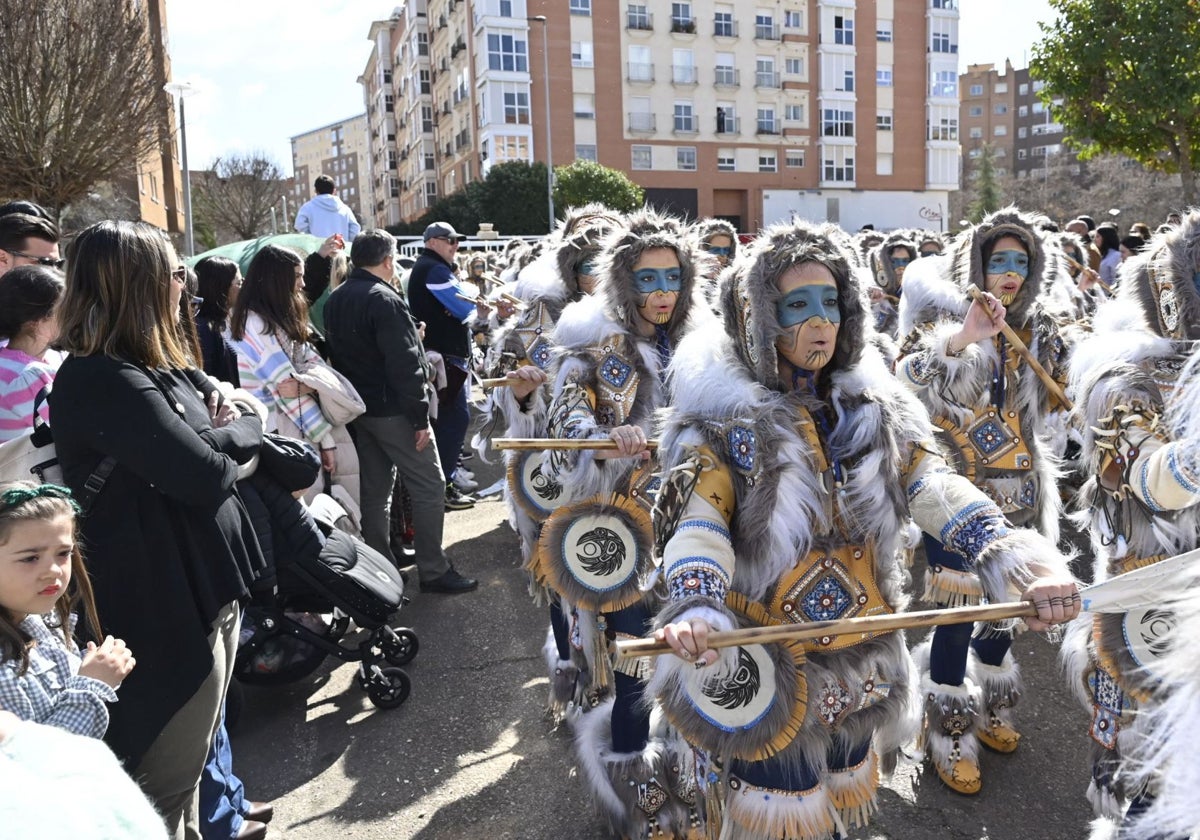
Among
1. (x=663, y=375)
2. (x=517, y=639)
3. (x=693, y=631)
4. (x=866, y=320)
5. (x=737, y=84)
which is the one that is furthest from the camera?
(x=737, y=84)

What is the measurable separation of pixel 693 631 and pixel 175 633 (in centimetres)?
143

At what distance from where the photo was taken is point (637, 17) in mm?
43250

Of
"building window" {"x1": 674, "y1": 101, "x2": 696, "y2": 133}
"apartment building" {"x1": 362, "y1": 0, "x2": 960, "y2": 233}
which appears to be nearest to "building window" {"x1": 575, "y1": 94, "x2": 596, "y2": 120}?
"apartment building" {"x1": 362, "y1": 0, "x2": 960, "y2": 233}

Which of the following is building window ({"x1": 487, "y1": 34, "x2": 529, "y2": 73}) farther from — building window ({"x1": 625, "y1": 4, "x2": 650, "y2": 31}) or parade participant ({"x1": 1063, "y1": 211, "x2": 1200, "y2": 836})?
parade participant ({"x1": 1063, "y1": 211, "x2": 1200, "y2": 836})

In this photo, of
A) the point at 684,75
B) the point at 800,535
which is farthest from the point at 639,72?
the point at 800,535

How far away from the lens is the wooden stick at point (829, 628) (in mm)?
1953

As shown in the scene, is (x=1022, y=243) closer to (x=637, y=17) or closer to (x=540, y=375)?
→ (x=540, y=375)

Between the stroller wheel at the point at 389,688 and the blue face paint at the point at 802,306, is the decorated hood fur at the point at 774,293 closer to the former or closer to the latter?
the blue face paint at the point at 802,306

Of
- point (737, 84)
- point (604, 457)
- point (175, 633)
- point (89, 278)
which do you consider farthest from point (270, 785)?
point (737, 84)

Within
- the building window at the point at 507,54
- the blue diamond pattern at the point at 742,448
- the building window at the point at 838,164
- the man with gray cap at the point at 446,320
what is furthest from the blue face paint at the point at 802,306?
the building window at the point at 838,164

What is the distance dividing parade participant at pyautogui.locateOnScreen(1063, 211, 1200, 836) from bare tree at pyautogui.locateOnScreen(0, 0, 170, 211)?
11.0 meters

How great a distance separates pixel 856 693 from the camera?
235 centimetres

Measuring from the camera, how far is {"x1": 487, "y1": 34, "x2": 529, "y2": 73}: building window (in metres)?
41.8

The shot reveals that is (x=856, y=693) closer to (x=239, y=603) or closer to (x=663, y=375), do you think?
(x=663, y=375)
